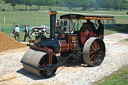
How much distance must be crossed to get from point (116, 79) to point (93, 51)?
2166mm

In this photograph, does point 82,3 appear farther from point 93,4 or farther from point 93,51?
point 93,51

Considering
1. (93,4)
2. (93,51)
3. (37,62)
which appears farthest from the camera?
(93,4)

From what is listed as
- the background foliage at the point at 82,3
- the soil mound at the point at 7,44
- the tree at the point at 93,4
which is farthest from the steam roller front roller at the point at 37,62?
the tree at the point at 93,4

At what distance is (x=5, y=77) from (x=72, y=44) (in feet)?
10.1

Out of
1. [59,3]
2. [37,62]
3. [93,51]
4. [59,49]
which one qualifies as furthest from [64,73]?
[59,3]

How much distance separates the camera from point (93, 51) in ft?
31.3

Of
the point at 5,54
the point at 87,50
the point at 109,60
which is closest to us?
the point at 87,50

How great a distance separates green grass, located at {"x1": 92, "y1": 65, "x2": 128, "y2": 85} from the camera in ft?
24.0

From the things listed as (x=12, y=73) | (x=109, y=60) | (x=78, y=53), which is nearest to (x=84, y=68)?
(x=78, y=53)

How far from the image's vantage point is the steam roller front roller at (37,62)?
7.61 meters

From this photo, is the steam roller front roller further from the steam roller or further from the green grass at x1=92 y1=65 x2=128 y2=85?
the green grass at x1=92 y1=65 x2=128 y2=85

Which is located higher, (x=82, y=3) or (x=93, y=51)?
(x=82, y=3)

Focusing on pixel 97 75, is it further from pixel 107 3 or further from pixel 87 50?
pixel 107 3

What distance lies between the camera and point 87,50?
9055mm
